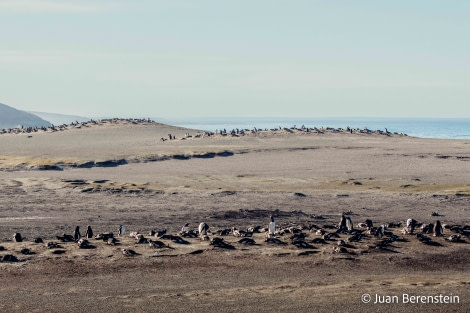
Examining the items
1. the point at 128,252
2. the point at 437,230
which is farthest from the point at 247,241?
the point at 437,230

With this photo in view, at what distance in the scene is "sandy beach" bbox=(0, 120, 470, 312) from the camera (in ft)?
68.4

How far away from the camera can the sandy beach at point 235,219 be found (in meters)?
20.8

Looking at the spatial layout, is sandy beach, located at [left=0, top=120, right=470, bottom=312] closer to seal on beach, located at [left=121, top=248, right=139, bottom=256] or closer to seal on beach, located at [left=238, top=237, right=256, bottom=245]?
seal on beach, located at [left=121, top=248, right=139, bottom=256]

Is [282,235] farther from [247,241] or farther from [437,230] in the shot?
[437,230]

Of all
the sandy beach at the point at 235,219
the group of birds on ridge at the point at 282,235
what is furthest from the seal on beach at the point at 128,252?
the sandy beach at the point at 235,219

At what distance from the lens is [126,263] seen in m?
24.5

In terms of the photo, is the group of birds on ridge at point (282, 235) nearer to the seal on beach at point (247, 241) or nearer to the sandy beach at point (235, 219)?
the seal on beach at point (247, 241)

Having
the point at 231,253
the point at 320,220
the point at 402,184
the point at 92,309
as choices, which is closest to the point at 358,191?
the point at 402,184

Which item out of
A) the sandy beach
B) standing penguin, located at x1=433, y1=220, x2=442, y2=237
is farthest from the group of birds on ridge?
the sandy beach

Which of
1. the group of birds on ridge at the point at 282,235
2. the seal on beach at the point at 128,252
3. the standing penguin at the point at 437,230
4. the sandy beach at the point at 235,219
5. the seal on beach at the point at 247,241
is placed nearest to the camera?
the sandy beach at the point at 235,219

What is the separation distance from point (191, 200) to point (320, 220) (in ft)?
26.2

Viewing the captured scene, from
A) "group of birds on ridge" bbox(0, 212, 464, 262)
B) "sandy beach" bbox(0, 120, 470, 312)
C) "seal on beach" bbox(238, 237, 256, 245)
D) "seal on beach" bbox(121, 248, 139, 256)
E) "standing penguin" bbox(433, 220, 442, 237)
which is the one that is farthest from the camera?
"standing penguin" bbox(433, 220, 442, 237)

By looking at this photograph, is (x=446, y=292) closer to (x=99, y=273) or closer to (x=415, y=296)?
(x=415, y=296)

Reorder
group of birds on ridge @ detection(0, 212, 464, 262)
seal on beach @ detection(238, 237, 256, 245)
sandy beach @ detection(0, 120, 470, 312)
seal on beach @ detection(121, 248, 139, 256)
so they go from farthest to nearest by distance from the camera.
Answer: seal on beach @ detection(238, 237, 256, 245)
group of birds on ridge @ detection(0, 212, 464, 262)
seal on beach @ detection(121, 248, 139, 256)
sandy beach @ detection(0, 120, 470, 312)
